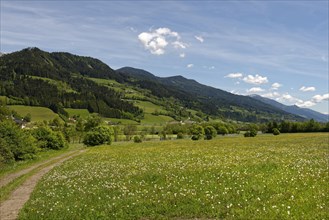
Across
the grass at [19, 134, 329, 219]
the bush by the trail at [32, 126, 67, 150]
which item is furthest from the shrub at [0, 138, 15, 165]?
the bush by the trail at [32, 126, 67, 150]

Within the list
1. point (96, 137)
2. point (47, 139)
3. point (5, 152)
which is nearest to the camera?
point (5, 152)

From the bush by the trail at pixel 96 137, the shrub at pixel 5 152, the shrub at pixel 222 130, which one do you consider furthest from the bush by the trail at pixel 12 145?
the shrub at pixel 222 130

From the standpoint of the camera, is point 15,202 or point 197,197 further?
point 15,202

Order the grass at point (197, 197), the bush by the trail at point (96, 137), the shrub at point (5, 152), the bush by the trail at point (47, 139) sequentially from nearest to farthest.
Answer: the grass at point (197, 197) < the shrub at point (5, 152) < the bush by the trail at point (47, 139) < the bush by the trail at point (96, 137)

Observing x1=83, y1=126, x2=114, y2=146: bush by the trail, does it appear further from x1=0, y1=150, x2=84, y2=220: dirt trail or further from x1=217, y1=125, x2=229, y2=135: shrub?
x1=217, y1=125, x2=229, y2=135: shrub

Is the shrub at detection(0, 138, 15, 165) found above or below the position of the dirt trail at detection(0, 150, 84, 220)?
below

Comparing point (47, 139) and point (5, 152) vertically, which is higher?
point (5, 152)

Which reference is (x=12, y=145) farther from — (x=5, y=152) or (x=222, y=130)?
(x=222, y=130)

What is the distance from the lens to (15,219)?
1588 centimetres

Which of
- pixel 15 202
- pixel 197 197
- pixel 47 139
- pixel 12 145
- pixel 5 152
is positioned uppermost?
pixel 197 197

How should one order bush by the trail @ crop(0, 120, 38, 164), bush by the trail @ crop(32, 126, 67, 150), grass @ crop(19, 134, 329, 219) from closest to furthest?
grass @ crop(19, 134, 329, 219)
bush by the trail @ crop(0, 120, 38, 164)
bush by the trail @ crop(32, 126, 67, 150)

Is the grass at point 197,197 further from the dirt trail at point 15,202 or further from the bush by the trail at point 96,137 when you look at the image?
the bush by the trail at point 96,137

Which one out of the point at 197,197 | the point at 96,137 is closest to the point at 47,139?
the point at 96,137

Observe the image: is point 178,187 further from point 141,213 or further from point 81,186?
point 81,186
